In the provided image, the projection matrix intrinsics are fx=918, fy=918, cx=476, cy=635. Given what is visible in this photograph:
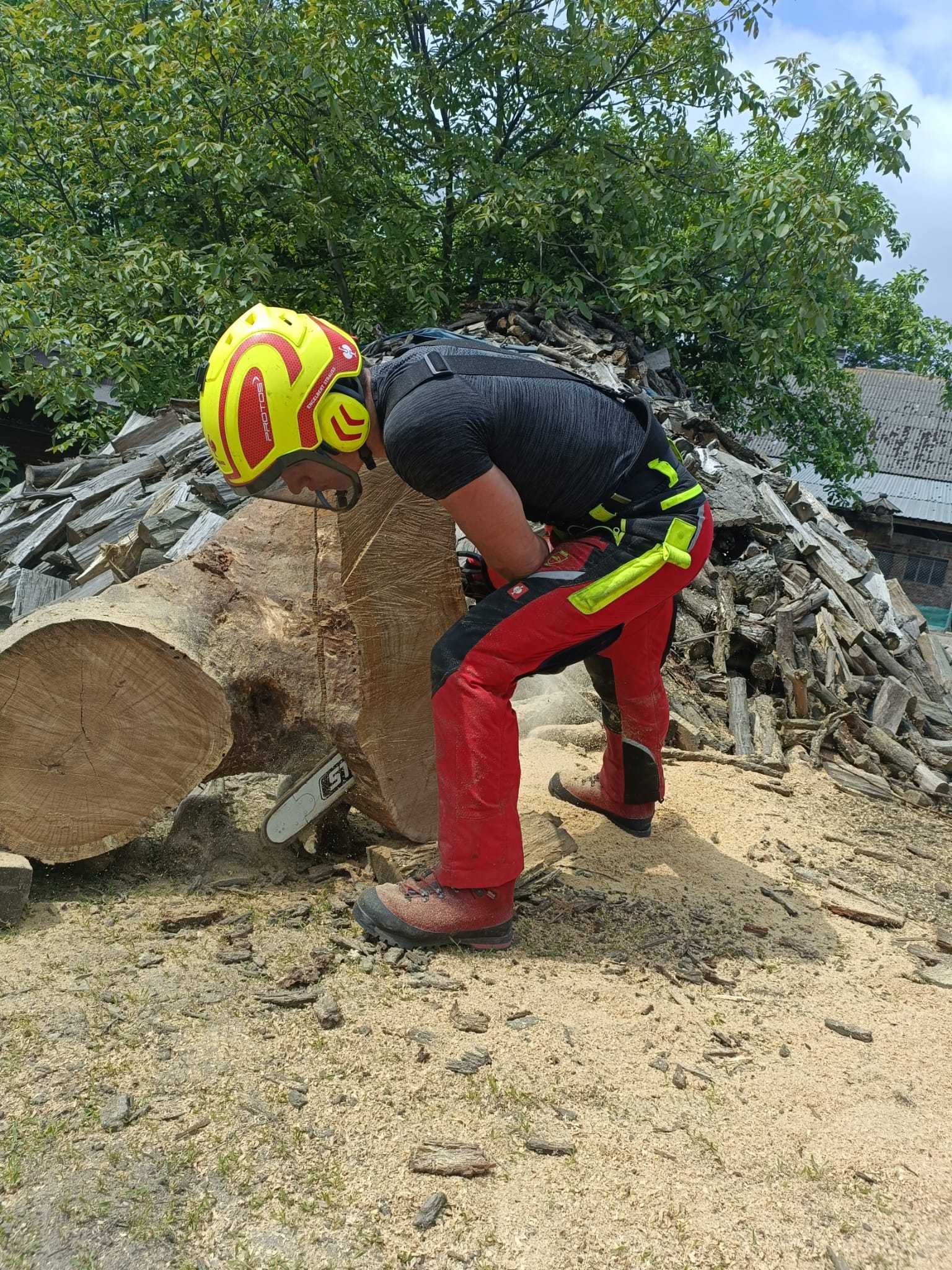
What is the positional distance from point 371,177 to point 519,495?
8.17m

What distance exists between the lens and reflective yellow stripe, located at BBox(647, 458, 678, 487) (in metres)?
2.77

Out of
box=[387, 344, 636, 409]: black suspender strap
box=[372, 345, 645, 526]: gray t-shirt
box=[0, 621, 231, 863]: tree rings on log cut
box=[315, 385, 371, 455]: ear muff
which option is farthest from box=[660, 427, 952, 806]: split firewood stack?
box=[315, 385, 371, 455]: ear muff

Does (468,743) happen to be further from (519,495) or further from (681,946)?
(681,946)

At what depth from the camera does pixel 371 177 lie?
9453 mm

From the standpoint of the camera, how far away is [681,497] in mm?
2771

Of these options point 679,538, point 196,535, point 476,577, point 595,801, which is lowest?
point 595,801

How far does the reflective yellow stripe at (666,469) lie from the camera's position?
2.77m

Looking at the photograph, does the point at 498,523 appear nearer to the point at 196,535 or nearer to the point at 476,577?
the point at 476,577

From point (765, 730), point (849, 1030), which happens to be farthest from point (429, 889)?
point (765, 730)

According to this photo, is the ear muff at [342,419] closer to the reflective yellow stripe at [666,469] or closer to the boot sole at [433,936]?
the reflective yellow stripe at [666,469]

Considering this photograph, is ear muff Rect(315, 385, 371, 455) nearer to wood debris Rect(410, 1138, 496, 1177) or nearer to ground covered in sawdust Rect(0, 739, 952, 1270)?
ground covered in sawdust Rect(0, 739, 952, 1270)

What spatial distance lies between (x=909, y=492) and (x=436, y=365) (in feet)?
86.8

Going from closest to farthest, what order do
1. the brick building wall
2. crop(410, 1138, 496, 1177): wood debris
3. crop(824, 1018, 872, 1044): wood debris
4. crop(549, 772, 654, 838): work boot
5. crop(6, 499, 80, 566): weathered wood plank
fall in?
crop(410, 1138, 496, 1177): wood debris, crop(824, 1018, 872, 1044): wood debris, crop(549, 772, 654, 838): work boot, crop(6, 499, 80, 566): weathered wood plank, the brick building wall

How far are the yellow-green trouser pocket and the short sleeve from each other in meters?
0.50
